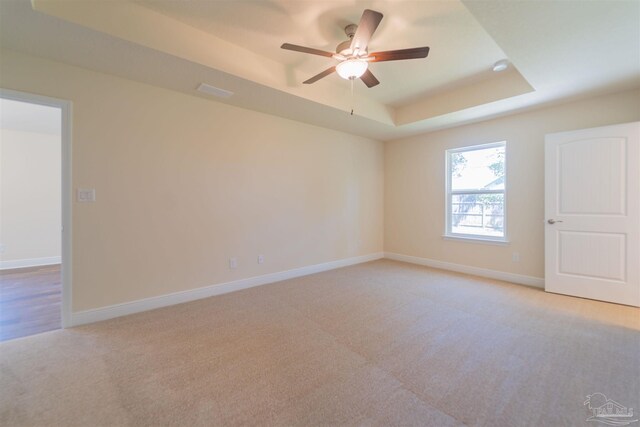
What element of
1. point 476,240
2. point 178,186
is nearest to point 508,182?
point 476,240

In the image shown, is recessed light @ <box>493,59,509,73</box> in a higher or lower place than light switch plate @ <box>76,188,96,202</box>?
higher

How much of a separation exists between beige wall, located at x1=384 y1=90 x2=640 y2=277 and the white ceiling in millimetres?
305

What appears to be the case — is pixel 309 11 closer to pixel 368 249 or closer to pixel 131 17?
pixel 131 17

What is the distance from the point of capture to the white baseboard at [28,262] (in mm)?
4807

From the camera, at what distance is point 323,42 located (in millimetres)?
2633

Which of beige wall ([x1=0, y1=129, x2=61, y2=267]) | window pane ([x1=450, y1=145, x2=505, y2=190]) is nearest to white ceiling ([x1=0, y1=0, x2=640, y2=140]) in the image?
window pane ([x1=450, y1=145, x2=505, y2=190])

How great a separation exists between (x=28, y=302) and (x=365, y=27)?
15.2 feet

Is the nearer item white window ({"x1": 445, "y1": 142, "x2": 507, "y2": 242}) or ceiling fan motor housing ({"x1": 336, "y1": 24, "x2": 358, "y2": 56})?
ceiling fan motor housing ({"x1": 336, "y1": 24, "x2": 358, "y2": 56})

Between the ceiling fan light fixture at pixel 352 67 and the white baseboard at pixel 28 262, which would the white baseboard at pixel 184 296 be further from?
the white baseboard at pixel 28 262

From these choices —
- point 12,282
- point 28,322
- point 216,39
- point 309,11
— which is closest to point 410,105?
point 309,11

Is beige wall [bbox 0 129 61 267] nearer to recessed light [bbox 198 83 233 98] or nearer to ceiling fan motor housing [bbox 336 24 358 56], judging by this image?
recessed light [bbox 198 83 233 98]

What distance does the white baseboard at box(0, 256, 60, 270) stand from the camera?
4807 mm

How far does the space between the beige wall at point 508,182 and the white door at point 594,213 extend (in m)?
0.25

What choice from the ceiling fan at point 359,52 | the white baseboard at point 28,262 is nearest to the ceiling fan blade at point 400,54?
Result: the ceiling fan at point 359,52
